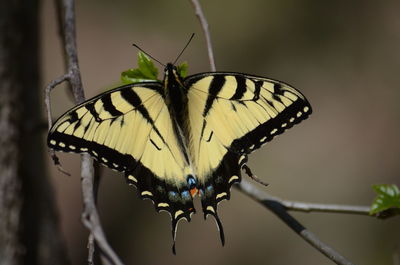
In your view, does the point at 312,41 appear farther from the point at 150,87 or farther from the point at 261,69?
the point at 150,87

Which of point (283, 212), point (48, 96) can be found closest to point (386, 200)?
point (283, 212)

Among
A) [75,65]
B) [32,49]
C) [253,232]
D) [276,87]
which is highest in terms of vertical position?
[32,49]

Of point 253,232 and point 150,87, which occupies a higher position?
point 150,87

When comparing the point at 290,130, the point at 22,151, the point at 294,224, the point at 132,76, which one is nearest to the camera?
the point at 294,224

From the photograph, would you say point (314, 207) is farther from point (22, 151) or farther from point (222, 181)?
point (22, 151)

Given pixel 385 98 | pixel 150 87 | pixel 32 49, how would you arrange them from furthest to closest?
pixel 385 98 < pixel 32 49 < pixel 150 87

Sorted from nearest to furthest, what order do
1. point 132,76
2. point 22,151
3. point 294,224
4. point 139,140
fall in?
point 294,224 → point 132,76 → point 139,140 → point 22,151

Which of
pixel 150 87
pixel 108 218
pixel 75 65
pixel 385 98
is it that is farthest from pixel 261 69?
pixel 75 65

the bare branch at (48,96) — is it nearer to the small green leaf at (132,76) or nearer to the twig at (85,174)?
the twig at (85,174)
